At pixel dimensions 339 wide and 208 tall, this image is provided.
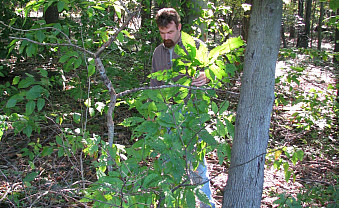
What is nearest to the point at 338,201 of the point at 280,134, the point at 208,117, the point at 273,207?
the point at 273,207

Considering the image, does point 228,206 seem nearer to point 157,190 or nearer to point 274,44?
point 157,190

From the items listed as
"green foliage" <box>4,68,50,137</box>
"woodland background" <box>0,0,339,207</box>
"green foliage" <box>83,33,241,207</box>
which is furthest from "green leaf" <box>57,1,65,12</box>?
"green foliage" <box>83,33,241,207</box>

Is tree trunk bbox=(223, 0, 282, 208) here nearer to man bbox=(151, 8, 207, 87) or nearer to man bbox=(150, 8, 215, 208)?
man bbox=(150, 8, 215, 208)

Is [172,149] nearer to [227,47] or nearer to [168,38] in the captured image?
[227,47]

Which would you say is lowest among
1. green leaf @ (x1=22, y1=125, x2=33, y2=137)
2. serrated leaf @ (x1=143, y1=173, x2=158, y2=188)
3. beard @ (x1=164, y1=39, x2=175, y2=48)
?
serrated leaf @ (x1=143, y1=173, x2=158, y2=188)

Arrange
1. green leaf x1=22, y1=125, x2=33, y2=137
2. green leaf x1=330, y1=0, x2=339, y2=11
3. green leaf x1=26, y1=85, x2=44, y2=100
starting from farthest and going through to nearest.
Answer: green leaf x1=22, y1=125, x2=33, y2=137 → green leaf x1=26, y1=85, x2=44, y2=100 → green leaf x1=330, y1=0, x2=339, y2=11

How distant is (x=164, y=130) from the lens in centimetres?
202

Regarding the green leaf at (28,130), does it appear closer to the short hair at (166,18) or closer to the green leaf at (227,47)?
the short hair at (166,18)

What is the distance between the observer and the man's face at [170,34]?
2920 millimetres

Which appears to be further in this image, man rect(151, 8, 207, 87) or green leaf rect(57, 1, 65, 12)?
man rect(151, 8, 207, 87)

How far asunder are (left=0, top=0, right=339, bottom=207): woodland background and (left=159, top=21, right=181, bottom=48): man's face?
346 millimetres

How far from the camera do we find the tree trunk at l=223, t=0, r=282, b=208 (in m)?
1.76

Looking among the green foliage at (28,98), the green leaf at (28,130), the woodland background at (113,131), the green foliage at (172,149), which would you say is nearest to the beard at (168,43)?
the woodland background at (113,131)

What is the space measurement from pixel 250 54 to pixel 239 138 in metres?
0.55
